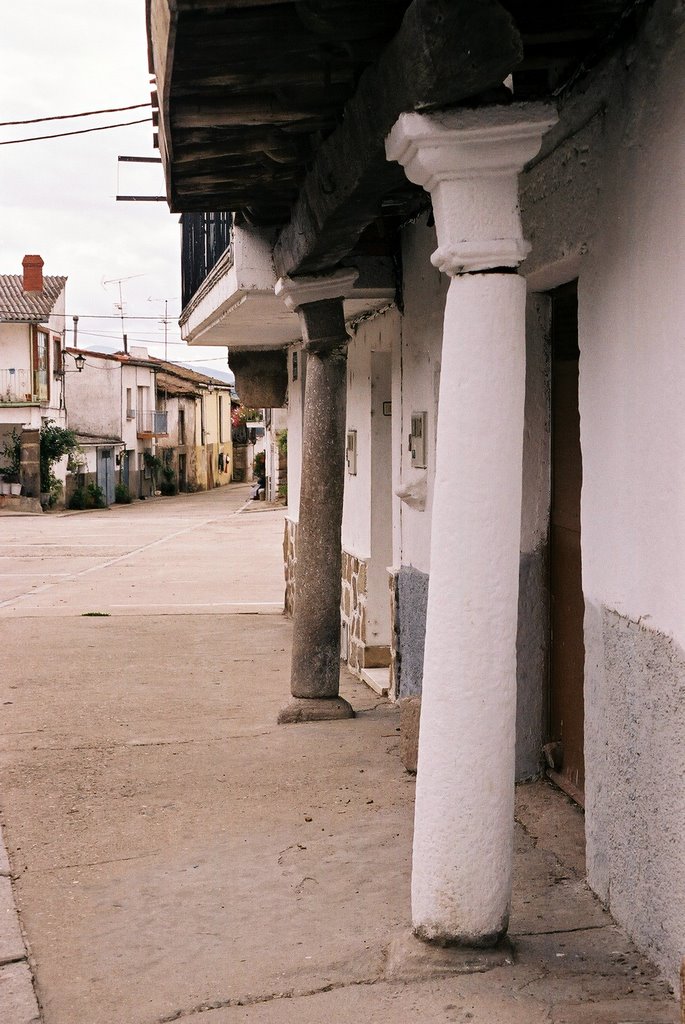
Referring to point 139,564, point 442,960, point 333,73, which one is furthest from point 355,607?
point 139,564

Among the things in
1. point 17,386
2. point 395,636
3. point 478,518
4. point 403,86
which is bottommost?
point 395,636

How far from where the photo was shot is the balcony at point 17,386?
38.3 m

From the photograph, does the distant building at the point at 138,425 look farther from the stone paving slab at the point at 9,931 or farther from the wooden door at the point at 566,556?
the stone paving slab at the point at 9,931

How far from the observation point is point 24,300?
40125mm

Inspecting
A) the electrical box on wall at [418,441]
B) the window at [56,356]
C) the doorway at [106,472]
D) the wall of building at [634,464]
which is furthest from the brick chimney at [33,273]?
the wall of building at [634,464]

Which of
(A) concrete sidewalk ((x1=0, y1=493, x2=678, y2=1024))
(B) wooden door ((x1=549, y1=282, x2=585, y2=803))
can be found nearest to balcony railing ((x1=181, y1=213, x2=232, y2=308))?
(A) concrete sidewalk ((x1=0, y1=493, x2=678, y2=1024))

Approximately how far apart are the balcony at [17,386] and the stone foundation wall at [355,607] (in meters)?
30.9

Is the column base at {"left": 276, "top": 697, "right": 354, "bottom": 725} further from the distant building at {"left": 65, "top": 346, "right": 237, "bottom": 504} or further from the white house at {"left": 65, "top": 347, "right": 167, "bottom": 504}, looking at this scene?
the white house at {"left": 65, "top": 347, "right": 167, "bottom": 504}

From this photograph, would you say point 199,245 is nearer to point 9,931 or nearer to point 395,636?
point 395,636

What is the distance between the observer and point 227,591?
48.8 feet

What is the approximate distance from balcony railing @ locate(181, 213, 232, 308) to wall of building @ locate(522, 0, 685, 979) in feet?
16.6

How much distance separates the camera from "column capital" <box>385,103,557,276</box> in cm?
347

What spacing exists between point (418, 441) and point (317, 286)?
107 cm

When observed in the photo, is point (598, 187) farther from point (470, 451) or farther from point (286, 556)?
point (286, 556)
